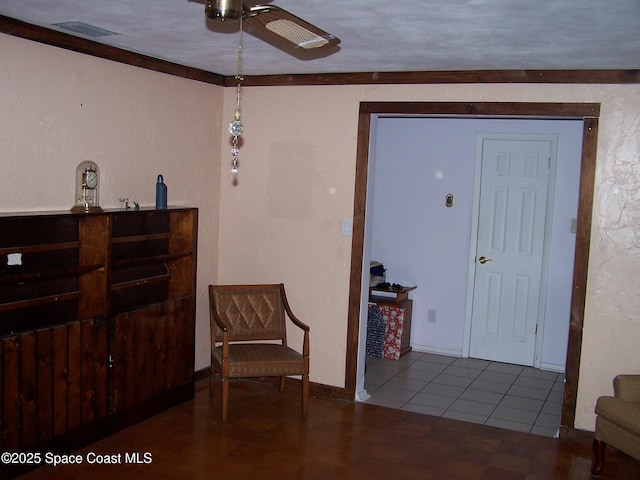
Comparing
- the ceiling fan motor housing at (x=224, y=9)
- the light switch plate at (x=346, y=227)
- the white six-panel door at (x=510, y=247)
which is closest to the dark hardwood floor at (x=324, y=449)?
the light switch plate at (x=346, y=227)

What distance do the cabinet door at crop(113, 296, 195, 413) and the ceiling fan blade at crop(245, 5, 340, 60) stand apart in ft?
7.01

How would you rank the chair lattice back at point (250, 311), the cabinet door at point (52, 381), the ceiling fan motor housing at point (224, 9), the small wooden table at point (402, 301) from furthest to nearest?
the small wooden table at point (402, 301)
the chair lattice back at point (250, 311)
the cabinet door at point (52, 381)
the ceiling fan motor housing at point (224, 9)

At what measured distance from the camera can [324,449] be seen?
3.95 meters

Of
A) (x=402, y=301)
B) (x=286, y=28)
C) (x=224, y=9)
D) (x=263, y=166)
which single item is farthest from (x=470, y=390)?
(x=224, y=9)

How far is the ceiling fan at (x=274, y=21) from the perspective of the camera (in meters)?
2.10

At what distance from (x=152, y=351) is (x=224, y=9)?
270 centimetres

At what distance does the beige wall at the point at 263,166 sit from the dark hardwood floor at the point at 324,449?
442 mm

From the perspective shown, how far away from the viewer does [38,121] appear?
3.62 meters

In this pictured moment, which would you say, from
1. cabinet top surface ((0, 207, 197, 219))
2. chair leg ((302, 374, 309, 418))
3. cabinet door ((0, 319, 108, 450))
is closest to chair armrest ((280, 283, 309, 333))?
chair leg ((302, 374, 309, 418))

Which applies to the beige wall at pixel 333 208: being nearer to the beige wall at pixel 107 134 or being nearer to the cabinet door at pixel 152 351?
the beige wall at pixel 107 134

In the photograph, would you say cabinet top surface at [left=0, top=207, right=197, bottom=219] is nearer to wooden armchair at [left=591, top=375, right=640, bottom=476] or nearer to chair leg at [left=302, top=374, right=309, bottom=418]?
chair leg at [left=302, top=374, right=309, bottom=418]

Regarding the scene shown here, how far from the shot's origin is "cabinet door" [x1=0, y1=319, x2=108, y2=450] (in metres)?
3.26

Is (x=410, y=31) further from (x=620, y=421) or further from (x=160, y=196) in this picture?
(x=620, y=421)

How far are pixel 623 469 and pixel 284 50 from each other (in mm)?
3125
